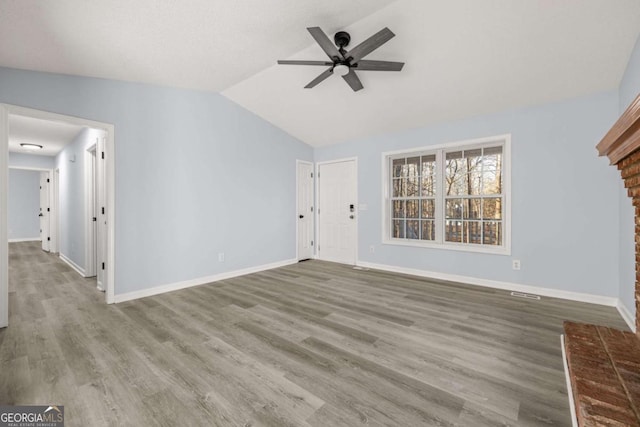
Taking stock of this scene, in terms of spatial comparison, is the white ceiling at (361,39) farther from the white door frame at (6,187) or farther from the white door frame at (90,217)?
the white door frame at (90,217)

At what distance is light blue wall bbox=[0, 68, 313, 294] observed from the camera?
322cm

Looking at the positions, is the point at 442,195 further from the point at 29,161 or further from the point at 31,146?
the point at 29,161

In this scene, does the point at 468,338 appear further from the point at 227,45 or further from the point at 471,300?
the point at 227,45

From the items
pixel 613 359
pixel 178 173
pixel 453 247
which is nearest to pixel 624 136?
pixel 613 359

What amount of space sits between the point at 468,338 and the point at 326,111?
3763mm

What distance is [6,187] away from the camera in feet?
8.64

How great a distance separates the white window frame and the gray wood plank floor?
0.73m

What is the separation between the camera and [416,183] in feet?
15.7

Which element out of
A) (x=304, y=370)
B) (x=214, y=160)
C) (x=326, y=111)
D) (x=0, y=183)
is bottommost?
(x=304, y=370)

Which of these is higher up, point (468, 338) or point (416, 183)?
point (416, 183)

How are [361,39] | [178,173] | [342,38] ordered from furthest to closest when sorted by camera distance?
[178,173] → [361,39] → [342,38]

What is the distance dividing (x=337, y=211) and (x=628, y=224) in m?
4.10

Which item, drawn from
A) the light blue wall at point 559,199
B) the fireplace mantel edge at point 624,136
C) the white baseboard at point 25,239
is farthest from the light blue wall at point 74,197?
the light blue wall at point 559,199

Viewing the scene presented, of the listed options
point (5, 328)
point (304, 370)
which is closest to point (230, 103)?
point (5, 328)
